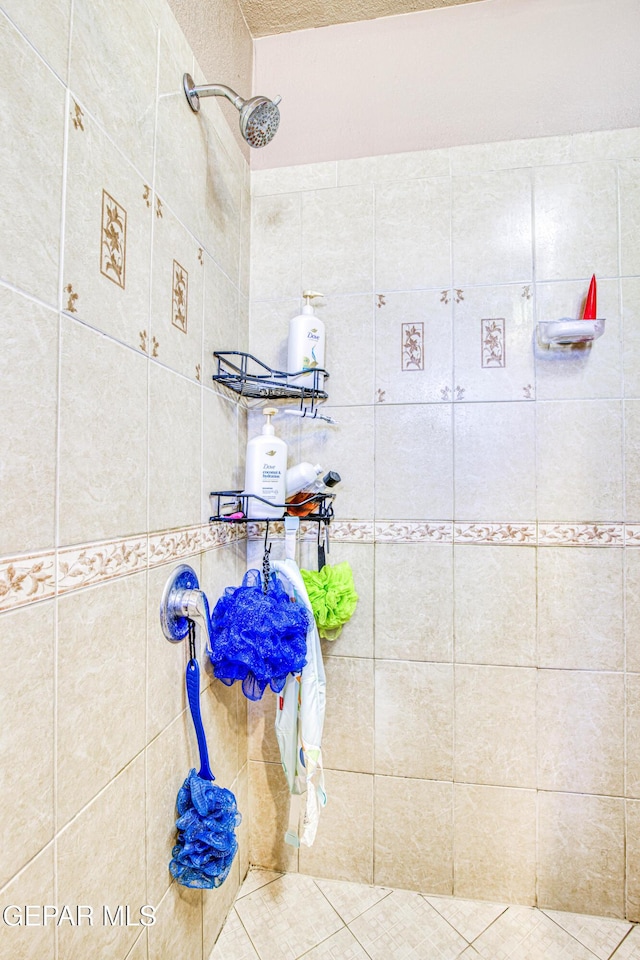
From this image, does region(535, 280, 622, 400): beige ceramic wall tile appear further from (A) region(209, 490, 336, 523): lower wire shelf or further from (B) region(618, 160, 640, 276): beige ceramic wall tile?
(A) region(209, 490, 336, 523): lower wire shelf

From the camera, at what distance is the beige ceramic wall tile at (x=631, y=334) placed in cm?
118

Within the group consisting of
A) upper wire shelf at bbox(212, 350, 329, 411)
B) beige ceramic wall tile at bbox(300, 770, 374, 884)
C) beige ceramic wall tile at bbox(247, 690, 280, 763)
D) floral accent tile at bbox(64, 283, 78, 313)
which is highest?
upper wire shelf at bbox(212, 350, 329, 411)

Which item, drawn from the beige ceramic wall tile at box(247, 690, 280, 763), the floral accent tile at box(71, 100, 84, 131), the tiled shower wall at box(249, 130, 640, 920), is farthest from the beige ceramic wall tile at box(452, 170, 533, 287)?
the beige ceramic wall tile at box(247, 690, 280, 763)

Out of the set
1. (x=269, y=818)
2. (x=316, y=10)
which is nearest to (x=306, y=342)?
(x=316, y=10)

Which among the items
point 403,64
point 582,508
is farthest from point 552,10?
point 582,508

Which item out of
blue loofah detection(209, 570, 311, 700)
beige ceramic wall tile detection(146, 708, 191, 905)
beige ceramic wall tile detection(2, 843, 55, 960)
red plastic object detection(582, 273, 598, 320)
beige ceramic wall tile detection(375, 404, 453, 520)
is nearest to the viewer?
beige ceramic wall tile detection(2, 843, 55, 960)

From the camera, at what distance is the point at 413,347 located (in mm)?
1268

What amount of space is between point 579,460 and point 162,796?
1234mm

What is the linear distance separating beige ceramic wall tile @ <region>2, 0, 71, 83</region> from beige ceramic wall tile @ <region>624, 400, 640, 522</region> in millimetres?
1348

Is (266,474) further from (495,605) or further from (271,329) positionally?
(495,605)

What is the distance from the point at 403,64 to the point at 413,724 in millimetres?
1896

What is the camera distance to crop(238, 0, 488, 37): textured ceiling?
Result: 4.18 feet

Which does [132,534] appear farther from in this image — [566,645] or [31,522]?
[566,645]

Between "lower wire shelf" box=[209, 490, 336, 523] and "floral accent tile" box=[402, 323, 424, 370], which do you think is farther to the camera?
"floral accent tile" box=[402, 323, 424, 370]
